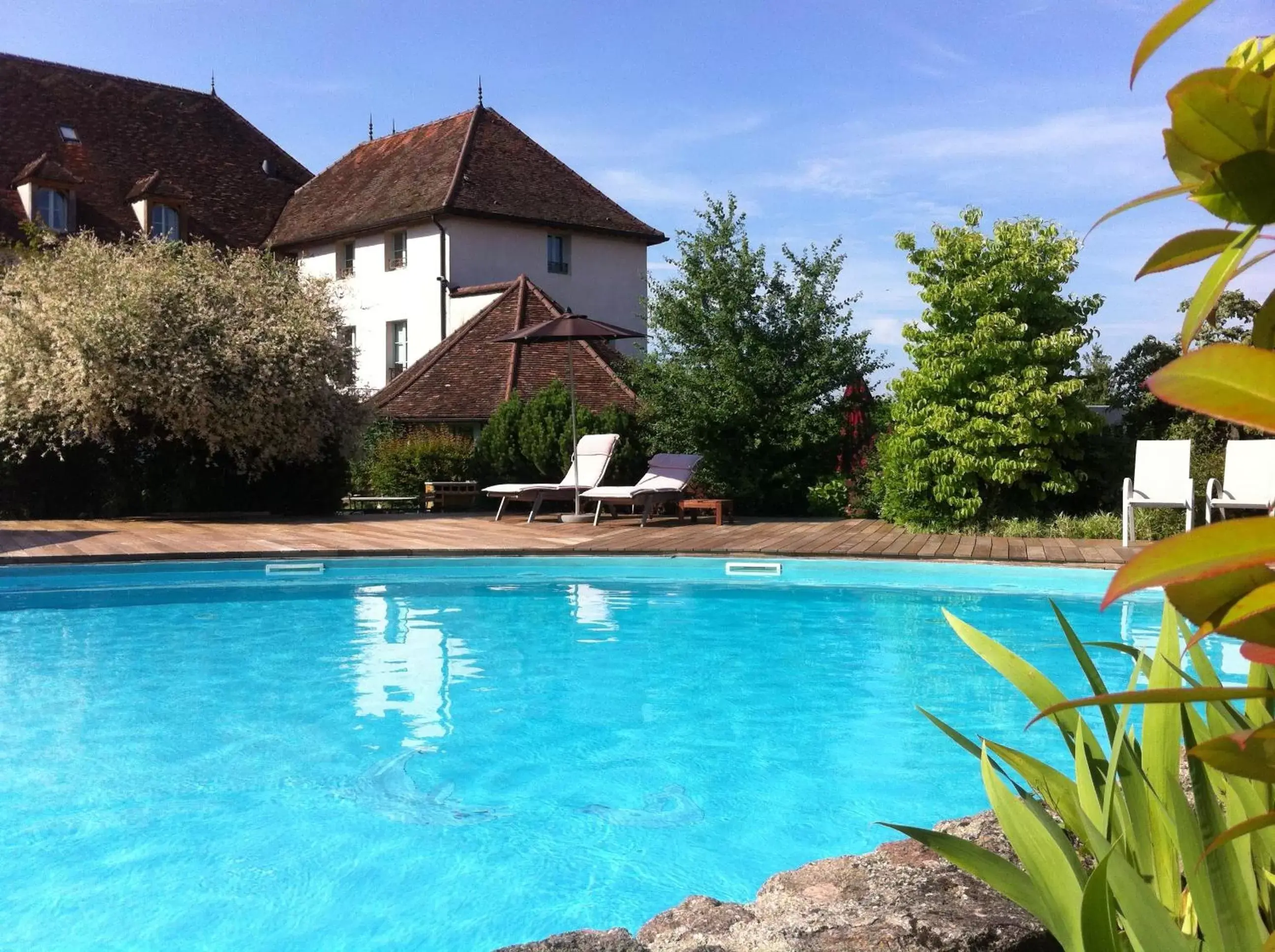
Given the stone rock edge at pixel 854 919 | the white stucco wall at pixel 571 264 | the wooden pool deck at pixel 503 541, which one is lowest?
the stone rock edge at pixel 854 919

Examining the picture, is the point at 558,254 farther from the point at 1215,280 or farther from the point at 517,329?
the point at 1215,280

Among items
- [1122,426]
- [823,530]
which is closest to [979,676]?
[823,530]

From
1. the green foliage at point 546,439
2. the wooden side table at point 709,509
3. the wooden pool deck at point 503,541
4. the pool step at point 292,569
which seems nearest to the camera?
the wooden pool deck at point 503,541

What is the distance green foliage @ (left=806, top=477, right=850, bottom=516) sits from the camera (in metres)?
15.5

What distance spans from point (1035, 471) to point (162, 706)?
999cm

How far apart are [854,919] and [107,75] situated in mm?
33673

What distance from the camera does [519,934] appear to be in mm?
3650

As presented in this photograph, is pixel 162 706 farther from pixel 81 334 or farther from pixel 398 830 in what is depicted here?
pixel 81 334

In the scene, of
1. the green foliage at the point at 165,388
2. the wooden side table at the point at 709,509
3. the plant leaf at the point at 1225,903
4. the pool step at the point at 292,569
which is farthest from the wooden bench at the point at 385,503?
the plant leaf at the point at 1225,903

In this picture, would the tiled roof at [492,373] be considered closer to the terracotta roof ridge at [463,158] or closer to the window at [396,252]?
the terracotta roof ridge at [463,158]

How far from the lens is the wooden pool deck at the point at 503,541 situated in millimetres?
10742

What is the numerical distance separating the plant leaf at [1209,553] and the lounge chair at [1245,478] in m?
11.2

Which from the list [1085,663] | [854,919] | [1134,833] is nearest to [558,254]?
[854,919]

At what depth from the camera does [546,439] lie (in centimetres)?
1680
